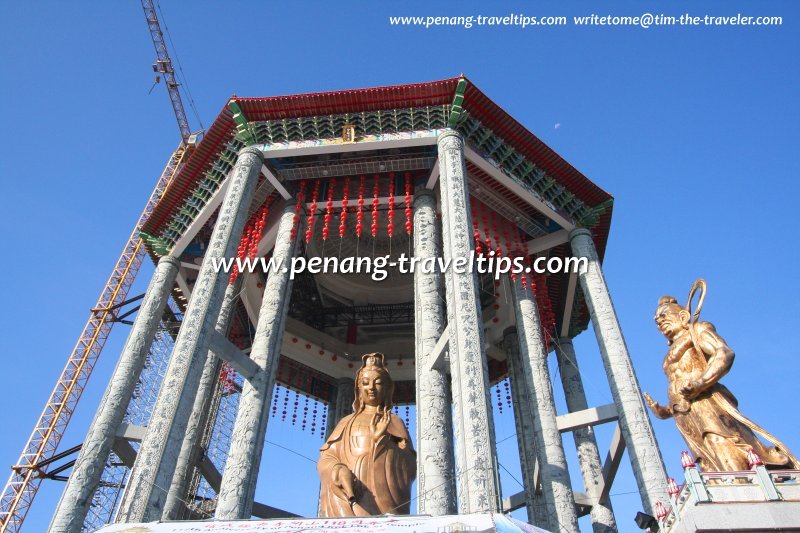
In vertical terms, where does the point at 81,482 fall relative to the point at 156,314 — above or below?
below

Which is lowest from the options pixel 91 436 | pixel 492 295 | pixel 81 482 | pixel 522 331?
pixel 81 482

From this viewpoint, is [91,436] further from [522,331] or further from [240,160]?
[522,331]

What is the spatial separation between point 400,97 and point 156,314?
8510mm

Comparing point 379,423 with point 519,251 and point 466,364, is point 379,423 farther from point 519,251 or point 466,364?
point 519,251

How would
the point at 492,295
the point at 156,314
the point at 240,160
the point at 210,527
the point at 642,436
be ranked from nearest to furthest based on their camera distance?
1. the point at 210,527
2. the point at 642,436
3. the point at 240,160
4. the point at 156,314
5. the point at 492,295

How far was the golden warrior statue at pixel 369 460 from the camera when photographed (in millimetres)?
11133

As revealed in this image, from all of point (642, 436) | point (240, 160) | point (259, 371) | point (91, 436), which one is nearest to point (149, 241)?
point (240, 160)

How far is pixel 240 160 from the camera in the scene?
14391 millimetres

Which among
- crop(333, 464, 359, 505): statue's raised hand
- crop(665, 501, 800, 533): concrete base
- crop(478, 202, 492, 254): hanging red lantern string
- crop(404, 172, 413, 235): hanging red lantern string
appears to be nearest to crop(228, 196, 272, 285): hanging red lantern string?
crop(404, 172, 413, 235): hanging red lantern string

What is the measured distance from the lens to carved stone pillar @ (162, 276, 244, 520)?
14192 mm

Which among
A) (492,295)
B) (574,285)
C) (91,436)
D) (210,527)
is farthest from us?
(492,295)

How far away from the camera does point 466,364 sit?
10172mm

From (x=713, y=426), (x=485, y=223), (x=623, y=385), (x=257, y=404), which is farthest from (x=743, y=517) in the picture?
(x=485, y=223)

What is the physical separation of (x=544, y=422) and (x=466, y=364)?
4046 millimetres
